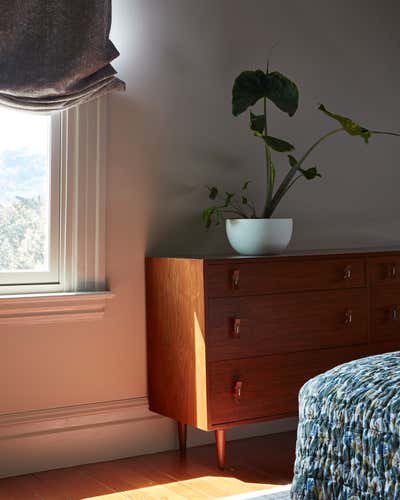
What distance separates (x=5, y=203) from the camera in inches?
123

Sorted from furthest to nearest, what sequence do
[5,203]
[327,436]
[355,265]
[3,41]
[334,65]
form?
[334,65] < [355,265] < [5,203] < [3,41] < [327,436]

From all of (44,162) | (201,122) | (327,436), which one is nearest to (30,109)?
(44,162)

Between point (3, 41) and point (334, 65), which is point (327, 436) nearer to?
point (3, 41)

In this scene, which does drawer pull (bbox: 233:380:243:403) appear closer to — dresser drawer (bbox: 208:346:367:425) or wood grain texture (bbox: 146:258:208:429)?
dresser drawer (bbox: 208:346:367:425)

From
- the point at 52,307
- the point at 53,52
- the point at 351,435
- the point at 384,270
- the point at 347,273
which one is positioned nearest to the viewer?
the point at 351,435

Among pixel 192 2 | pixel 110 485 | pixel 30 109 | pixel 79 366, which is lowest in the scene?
pixel 110 485

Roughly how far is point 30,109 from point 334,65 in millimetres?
1683

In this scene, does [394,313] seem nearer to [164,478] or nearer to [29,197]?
[164,478]

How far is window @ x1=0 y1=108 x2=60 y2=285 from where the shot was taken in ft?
10.2

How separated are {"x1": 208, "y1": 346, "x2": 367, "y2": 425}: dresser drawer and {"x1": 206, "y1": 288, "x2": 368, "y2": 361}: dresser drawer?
4 cm

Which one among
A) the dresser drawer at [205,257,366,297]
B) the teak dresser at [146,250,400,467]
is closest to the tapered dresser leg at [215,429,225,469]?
the teak dresser at [146,250,400,467]

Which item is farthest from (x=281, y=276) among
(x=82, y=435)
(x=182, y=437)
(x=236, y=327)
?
(x=82, y=435)

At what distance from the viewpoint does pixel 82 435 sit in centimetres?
322

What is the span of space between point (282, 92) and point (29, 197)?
114 centimetres
